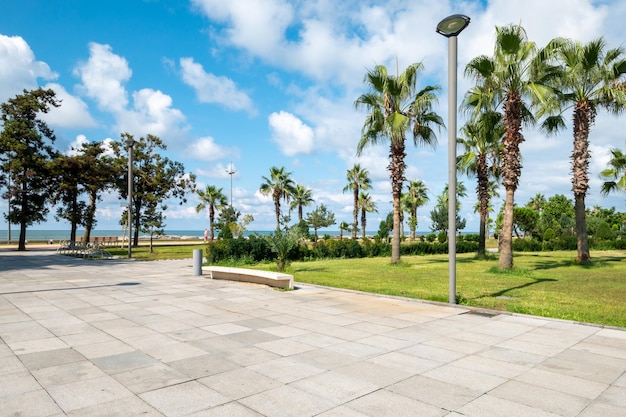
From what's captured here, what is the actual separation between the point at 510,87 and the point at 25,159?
1461 inches

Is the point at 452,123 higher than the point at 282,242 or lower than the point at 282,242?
higher

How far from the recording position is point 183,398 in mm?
4145

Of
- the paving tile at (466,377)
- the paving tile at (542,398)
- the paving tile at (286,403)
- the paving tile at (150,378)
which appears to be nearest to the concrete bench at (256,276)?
the paving tile at (150,378)

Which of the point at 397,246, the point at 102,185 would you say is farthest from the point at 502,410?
the point at 102,185

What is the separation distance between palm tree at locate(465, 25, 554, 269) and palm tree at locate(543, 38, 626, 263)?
245 cm

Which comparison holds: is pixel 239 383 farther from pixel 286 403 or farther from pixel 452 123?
pixel 452 123

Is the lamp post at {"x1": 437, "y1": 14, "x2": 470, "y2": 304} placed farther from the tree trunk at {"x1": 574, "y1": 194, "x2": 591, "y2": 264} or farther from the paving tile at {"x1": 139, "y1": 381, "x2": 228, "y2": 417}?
the tree trunk at {"x1": 574, "y1": 194, "x2": 591, "y2": 264}

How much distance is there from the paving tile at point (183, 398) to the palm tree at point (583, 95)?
65.3ft

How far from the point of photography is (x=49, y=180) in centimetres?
3750

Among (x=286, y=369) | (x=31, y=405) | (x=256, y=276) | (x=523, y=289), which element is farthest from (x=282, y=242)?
(x=31, y=405)

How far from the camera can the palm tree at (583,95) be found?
63.2 feet

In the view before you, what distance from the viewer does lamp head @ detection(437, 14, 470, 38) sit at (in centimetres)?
905

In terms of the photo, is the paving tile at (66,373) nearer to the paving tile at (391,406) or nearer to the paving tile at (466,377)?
the paving tile at (391,406)

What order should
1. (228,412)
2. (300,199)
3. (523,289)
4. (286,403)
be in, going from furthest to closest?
(300,199) → (523,289) → (286,403) → (228,412)
